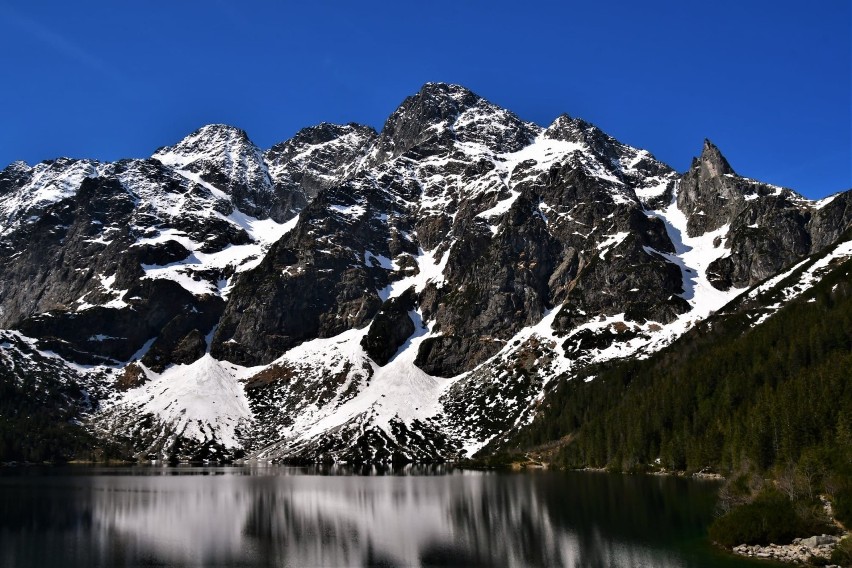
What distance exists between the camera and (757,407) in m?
125

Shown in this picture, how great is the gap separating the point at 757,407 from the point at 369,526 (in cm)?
7775

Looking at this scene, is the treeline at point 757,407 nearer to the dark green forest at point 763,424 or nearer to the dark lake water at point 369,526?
the dark green forest at point 763,424

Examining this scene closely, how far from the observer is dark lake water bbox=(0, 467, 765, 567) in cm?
6250

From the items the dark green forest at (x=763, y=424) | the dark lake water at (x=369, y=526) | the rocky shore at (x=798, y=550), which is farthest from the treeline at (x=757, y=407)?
the rocky shore at (x=798, y=550)

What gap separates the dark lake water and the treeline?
13778 millimetres

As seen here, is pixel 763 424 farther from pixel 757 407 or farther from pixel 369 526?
pixel 369 526

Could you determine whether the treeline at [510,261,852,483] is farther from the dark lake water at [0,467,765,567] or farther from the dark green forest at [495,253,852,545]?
the dark lake water at [0,467,765,567]

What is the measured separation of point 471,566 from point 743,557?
22.4 meters

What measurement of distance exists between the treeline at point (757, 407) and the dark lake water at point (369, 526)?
45.2 ft

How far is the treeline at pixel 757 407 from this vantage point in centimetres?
10931

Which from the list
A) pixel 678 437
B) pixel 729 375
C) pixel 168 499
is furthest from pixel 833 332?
pixel 168 499

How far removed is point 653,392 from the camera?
615ft

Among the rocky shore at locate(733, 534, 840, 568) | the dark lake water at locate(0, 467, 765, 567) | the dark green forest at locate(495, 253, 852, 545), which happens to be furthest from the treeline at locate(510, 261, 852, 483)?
the rocky shore at locate(733, 534, 840, 568)

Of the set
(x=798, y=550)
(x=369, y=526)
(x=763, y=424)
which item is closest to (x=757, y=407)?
(x=763, y=424)
